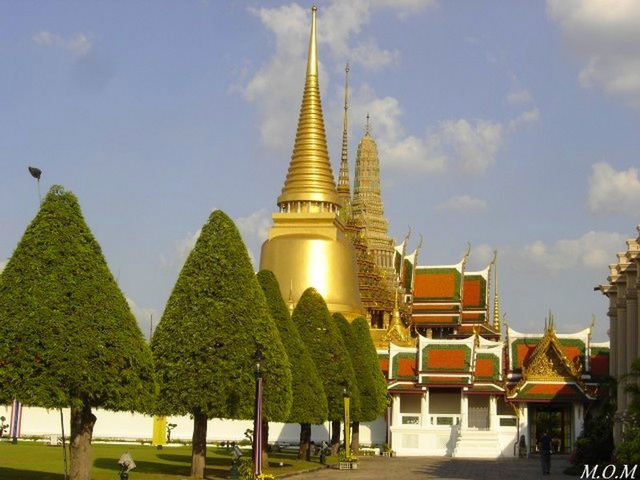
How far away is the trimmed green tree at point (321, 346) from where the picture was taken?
46156mm

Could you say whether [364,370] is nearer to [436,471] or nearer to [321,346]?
[321,346]

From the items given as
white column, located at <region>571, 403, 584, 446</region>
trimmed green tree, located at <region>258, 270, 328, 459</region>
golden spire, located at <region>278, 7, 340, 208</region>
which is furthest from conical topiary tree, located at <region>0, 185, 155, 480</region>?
golden spire, located at <region>278, 7, 340, 208</region>

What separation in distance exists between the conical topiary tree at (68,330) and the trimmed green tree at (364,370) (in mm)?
27341

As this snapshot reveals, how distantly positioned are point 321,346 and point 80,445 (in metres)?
20.9

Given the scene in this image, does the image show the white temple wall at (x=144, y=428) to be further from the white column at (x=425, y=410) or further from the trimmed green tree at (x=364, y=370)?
the trimmed green tree at (x=364, y=370)

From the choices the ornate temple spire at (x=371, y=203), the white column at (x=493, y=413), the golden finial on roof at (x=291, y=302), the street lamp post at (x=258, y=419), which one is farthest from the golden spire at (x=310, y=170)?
the street lamp post at (x=258, y=419)

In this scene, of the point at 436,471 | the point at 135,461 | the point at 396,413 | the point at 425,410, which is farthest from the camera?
the point at 396,413

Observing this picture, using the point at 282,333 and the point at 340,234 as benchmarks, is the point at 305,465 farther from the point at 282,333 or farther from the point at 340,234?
the point at 340,234

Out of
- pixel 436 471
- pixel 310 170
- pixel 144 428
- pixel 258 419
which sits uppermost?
pixel 310 170

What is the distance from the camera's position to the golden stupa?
276 ft

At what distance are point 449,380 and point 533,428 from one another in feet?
17.7

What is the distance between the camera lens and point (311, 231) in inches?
3366

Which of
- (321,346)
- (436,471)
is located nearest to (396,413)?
(321,346)

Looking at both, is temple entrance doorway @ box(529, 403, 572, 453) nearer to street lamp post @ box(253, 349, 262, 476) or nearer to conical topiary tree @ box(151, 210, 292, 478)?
conical topiary tree @ box(151, 210, 292, 478)
